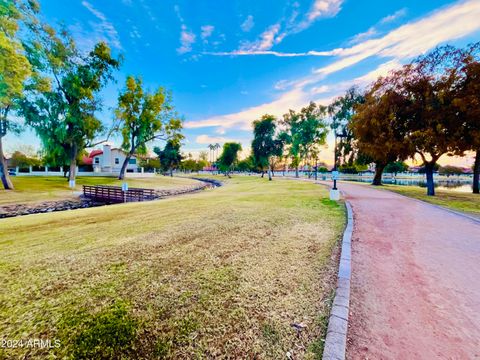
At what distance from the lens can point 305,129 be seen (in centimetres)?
3788

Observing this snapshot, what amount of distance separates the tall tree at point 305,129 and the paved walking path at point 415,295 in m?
A: 34.7

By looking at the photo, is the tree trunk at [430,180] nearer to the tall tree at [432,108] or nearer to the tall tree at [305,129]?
the tall tree at [432,108]

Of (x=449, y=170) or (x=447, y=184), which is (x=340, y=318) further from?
(x=449, y=170)

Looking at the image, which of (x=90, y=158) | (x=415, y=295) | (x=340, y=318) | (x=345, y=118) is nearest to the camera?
(x=340, y=318)

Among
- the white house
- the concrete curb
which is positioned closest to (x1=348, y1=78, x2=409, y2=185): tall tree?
the concrete curb

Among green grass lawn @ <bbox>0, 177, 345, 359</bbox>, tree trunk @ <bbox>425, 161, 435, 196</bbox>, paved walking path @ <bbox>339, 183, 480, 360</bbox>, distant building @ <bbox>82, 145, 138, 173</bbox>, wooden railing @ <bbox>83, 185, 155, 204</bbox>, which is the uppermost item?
distant building @ <bbox>82, 145, 138, 173</bbox>

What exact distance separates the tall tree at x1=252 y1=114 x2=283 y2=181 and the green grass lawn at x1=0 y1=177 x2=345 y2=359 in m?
33.4

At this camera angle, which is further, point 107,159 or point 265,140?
point 107,159

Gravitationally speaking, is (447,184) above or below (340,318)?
below

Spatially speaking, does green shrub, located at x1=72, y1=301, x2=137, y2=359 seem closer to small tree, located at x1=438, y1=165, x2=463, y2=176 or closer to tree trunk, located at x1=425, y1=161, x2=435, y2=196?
tree trunk, located at x1=425, y1=161, x2=435, y2=196

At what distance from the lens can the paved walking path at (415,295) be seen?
199 centimetres

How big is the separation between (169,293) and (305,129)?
3956 cm

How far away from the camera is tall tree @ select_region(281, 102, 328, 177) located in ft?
123

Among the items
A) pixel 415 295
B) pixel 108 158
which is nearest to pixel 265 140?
pixel 415 295
